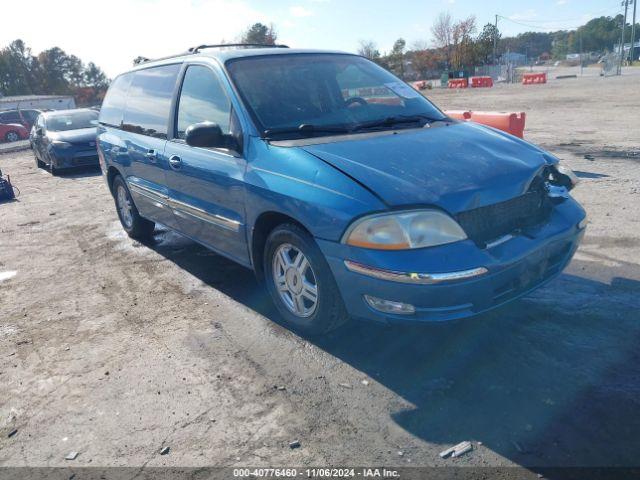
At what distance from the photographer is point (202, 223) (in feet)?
14.9

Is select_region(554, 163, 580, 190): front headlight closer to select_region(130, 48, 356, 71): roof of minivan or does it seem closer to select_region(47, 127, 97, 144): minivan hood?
select_region(130, 48, 356, 71): roof of minivan

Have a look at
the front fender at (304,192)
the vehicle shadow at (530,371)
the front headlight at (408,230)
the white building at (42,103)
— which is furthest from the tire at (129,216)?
the white building at (42,103)

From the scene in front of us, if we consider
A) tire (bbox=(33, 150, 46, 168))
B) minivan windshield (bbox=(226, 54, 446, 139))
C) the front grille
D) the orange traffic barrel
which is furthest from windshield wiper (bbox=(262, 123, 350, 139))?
tire (bbox=(33, 150, 46, 168))

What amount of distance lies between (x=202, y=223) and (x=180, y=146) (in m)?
0.70

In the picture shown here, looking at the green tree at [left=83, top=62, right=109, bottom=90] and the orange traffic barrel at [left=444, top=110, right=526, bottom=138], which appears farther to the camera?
the green tree at [left=83, top=62, right=109, bottom=90]

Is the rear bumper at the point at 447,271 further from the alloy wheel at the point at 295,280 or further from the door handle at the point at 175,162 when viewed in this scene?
the door handle at the point at 175,162

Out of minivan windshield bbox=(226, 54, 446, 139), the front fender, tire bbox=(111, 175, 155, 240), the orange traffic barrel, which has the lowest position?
tire bbox=(111, 175, 155, 240)

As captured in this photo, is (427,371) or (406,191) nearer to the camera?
(406,191)

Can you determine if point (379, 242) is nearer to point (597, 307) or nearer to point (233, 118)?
point (233, 118)

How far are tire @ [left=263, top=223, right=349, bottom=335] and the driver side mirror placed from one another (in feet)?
2.57

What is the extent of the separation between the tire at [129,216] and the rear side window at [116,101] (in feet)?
2.25

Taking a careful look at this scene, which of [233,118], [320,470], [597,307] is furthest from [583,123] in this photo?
[320,470]

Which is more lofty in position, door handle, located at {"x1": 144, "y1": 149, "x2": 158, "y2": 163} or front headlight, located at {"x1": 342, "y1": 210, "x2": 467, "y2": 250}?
door handle, located at {"x1": 144, "y1": 149, "x2": 158, "y2": 163}

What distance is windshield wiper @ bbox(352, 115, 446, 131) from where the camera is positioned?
13.1ft
